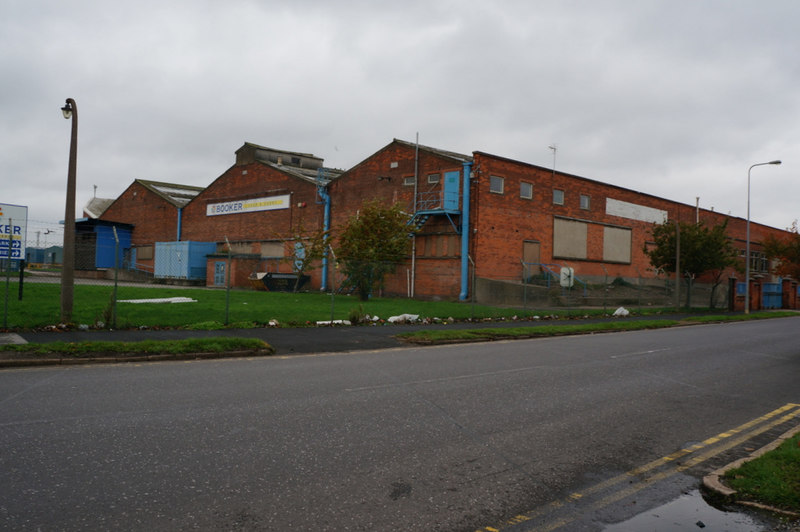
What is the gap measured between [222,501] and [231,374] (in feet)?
17.5

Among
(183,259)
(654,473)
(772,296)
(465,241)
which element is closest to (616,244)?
(772,296)

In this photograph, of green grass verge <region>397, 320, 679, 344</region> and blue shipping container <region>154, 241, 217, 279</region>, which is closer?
green grass verge <region>397, 320, 679, 344</region>

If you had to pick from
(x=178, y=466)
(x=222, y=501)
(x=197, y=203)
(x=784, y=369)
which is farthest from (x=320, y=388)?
(x=197, y=203)

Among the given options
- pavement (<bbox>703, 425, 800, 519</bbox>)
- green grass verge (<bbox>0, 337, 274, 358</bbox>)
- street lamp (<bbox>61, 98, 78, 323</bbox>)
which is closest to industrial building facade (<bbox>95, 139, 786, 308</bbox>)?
street lamp (<bbox>61, 98, 78, 323</bbox>)

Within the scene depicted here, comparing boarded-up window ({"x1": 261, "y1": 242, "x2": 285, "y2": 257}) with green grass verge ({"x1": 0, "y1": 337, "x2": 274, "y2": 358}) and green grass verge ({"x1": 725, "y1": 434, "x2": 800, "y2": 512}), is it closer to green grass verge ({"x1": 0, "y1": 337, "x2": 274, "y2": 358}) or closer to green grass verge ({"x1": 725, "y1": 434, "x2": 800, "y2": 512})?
green grass verge ({"x1": 0, "y1": 337, "x2": 274, "y2": 358})

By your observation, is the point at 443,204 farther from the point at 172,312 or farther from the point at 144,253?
the point at 144,253

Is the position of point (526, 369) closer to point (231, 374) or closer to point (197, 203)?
point (231, 374)

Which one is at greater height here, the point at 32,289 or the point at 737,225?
the point at 737,225

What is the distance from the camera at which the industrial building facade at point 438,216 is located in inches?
1294

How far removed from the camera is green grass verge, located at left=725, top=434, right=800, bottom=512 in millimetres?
4273

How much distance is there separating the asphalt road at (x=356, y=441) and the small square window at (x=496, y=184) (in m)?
23.3

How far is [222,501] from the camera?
4129mm

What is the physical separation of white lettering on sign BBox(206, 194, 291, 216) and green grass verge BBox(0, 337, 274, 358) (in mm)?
30909

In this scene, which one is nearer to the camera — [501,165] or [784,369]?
[784,369]
